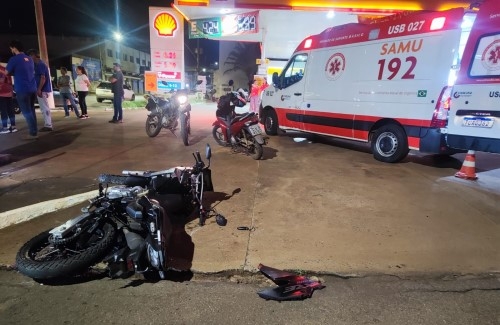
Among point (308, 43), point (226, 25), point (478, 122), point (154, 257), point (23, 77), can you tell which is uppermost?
point (226, 25)

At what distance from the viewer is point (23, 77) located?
25.5 feet

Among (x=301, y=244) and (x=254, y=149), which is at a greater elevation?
(x=254, y=149)

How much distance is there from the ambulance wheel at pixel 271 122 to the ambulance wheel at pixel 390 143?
11.7ft

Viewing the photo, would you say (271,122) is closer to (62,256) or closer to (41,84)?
(41,84)

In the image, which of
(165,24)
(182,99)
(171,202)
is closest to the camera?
(171,202)

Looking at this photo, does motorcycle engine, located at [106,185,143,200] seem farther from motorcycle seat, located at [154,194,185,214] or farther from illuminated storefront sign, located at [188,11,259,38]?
illuminated storefront sign, located at [188,11,259,38]

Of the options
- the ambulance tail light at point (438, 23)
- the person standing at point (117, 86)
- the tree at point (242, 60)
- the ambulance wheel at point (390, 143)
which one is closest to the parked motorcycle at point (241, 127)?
the ambulance wheel at point (390, 143)

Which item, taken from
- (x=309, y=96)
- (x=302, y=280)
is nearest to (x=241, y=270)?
(x=302, y=280)

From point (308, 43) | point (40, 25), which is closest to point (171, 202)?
point (308, 43)

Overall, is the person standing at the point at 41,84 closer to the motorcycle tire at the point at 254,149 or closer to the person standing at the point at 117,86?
the person standing at the point at 117,86

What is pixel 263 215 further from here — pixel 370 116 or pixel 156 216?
pixel 370 116

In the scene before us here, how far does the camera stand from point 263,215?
4.23m

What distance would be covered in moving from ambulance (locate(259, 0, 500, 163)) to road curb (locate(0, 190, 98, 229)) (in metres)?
5.72

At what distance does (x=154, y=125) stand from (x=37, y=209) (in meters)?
5.27
